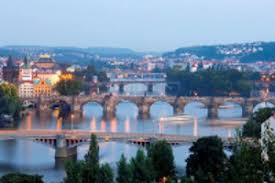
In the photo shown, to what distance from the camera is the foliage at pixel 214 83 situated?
35938 millimetres

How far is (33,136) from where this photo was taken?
15.3m

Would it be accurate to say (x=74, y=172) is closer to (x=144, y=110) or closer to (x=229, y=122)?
(x=229, y=122)

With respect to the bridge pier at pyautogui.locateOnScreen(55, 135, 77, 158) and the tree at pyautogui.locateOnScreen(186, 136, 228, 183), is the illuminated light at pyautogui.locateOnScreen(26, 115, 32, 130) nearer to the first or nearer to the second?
the bridge pier at pyautogui.locateOnScreen(55, 135, 77, 158)

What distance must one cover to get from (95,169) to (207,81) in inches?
1117

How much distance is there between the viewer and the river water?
1393cm

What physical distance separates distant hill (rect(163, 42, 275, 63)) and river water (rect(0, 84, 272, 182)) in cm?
4477

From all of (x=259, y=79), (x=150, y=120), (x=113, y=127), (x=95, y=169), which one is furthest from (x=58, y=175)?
(x=259, y=79)

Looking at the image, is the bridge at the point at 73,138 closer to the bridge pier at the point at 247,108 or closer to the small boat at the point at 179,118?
the small boat at the point at 179,118

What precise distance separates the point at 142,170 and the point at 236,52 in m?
74.4

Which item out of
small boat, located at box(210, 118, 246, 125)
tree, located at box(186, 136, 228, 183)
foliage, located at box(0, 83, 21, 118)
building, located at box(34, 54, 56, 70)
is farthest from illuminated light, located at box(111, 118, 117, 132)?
building, located at box(34, 54, 56, 70)

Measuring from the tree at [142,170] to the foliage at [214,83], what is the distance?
25.9 m

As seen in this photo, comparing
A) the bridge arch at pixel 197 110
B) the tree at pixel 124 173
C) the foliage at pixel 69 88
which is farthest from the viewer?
the foliage at pixel 69 88

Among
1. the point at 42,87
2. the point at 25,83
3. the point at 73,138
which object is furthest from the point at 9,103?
the point at 42,87

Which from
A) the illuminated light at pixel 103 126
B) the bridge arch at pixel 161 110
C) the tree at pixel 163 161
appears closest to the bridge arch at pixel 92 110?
the bridge arch at pixel 161 110
